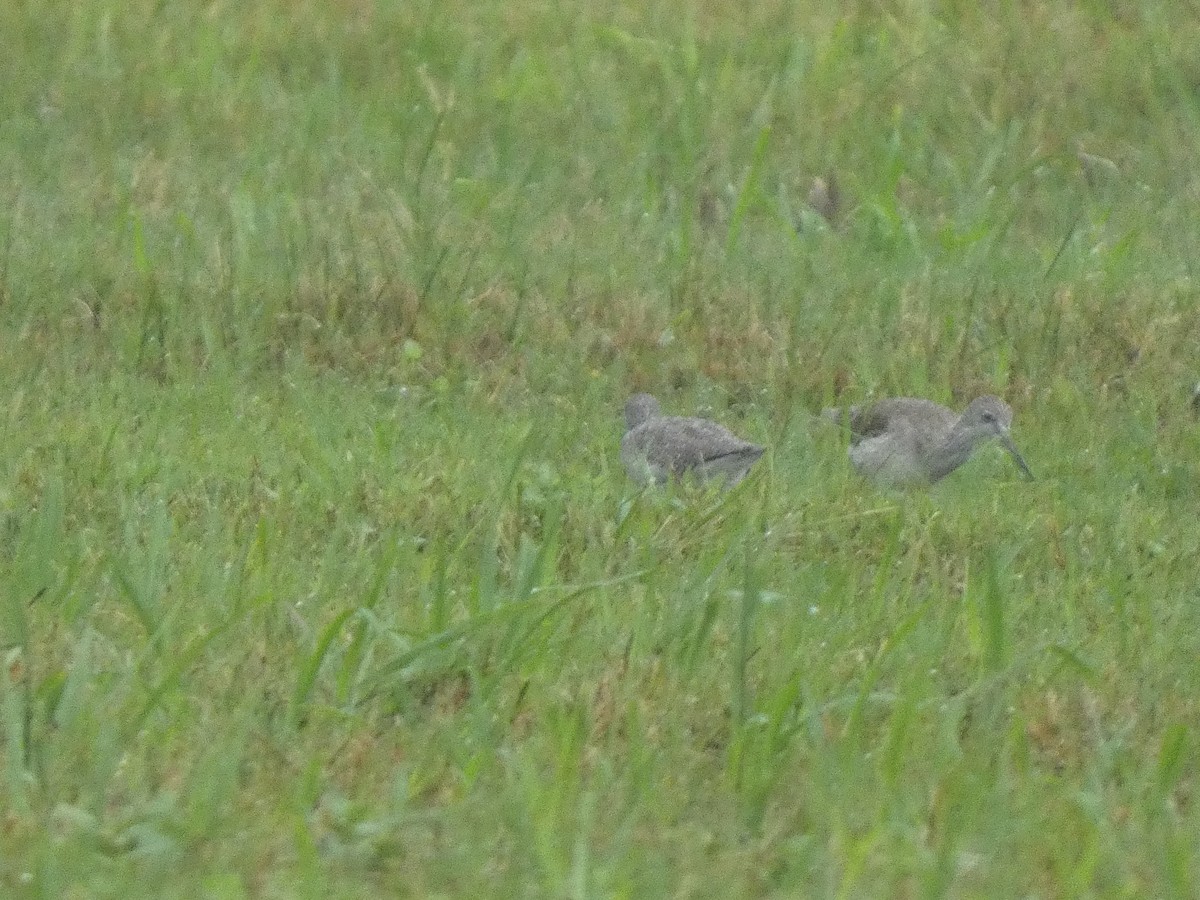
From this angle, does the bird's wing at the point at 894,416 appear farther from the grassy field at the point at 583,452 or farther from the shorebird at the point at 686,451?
the shorebird at the point at 686,451

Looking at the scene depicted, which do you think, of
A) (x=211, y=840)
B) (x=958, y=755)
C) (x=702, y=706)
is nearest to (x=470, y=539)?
(x=702, y=706)

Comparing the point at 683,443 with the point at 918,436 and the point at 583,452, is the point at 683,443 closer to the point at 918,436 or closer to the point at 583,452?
the point at 583,452

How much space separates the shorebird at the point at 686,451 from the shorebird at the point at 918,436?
0.37 metres

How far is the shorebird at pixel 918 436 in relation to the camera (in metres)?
7.05

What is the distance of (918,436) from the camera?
7.20 m

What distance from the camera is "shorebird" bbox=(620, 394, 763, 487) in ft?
23.0

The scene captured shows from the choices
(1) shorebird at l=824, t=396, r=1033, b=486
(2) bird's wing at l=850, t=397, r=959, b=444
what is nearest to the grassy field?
(1) shorebird at l=824, t=396, r=1033, b=486

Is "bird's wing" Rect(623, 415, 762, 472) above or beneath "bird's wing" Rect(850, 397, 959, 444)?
above

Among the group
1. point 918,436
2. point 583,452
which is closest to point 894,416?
point 918,436

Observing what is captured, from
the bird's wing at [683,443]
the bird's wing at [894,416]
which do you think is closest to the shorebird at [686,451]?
the bird's wing at [683,443]

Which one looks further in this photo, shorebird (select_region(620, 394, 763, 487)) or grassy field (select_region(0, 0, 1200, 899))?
shorebird (select_region(620, 394, 763, 487))

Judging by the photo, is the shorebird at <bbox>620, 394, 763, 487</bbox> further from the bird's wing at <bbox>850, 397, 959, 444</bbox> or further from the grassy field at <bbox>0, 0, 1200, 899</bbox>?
the bird's wing at <bbox>850, 397, 959, 444</bbox>

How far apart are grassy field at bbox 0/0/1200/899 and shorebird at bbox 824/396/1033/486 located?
0.32 ft

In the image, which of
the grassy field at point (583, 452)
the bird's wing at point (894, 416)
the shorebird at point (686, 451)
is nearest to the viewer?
the grassy field at point (583, 452)
